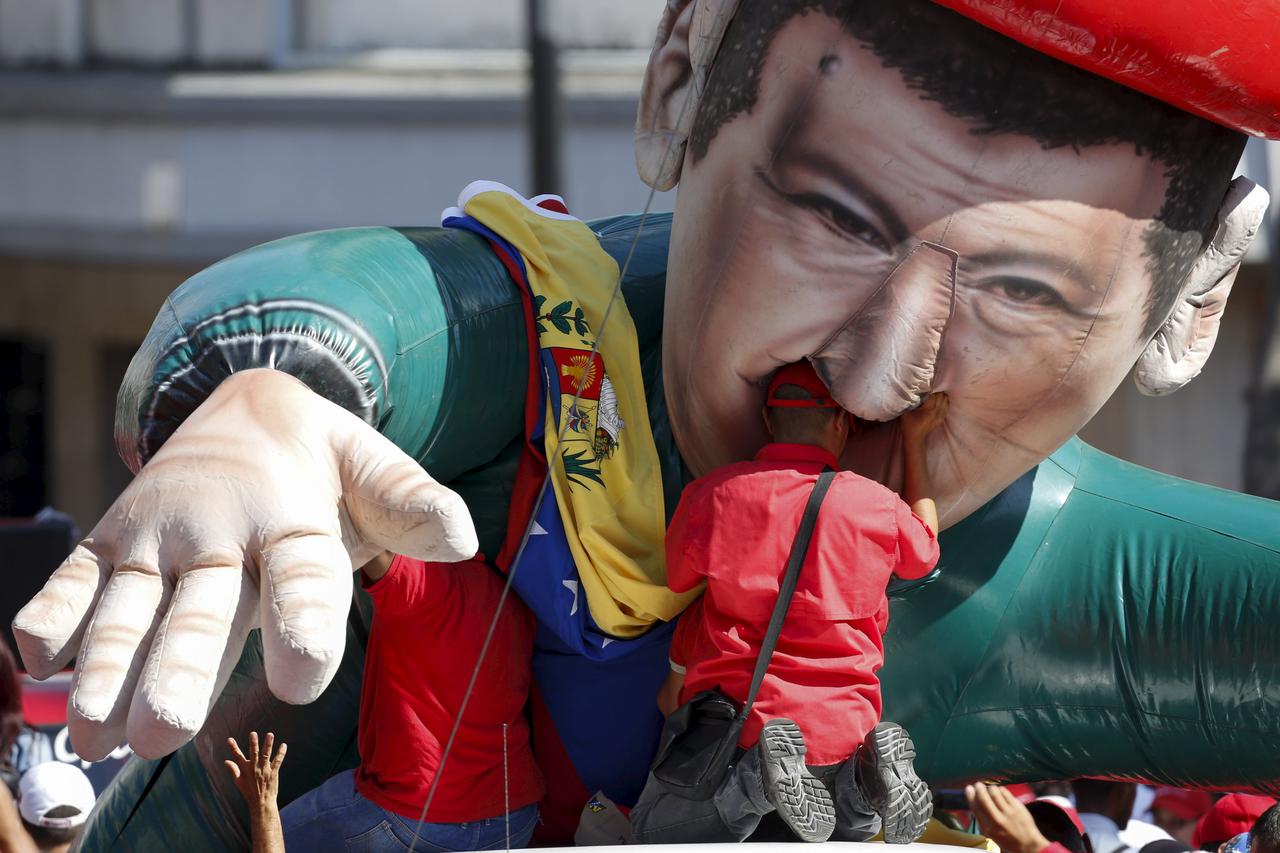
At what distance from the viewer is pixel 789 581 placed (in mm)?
2400

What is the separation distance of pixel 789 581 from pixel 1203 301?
0.85 m

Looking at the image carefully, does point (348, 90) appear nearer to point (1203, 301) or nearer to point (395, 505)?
point (1203, 301)

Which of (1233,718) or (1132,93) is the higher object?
(1132,93)

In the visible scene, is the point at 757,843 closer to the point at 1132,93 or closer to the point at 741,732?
the point at 741,732

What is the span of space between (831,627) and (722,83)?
0.81 metres

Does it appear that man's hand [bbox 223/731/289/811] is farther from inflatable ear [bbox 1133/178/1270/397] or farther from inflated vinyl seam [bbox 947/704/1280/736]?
inflatable ear [bbox 1133/178/1270/397]

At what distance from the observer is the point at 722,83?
253cm

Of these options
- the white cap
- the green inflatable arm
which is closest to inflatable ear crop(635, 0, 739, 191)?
the green inflatable arm

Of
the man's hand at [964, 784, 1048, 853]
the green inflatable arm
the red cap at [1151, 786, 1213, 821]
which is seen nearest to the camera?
the green inflatable arm

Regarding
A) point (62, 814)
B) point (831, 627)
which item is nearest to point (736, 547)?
point (831, 627)

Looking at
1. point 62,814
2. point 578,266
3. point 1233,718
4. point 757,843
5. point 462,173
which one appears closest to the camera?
point 757,843

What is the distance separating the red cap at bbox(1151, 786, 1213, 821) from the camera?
15.4ft

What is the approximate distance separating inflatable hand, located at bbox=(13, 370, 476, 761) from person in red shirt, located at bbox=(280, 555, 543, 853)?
45 cm

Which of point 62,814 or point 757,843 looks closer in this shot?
point 757,843
